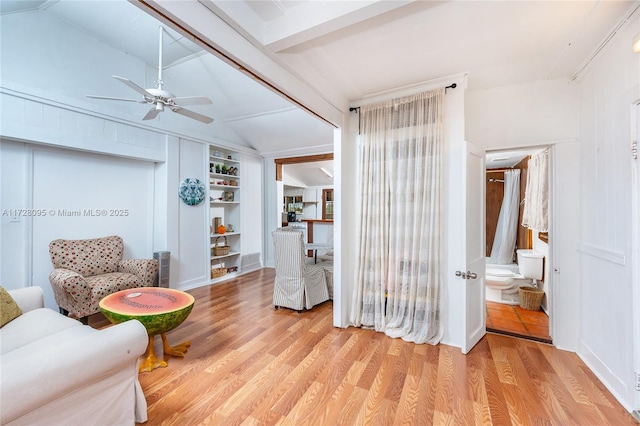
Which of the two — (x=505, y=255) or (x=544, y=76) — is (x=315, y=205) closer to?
(x=505, y=255)

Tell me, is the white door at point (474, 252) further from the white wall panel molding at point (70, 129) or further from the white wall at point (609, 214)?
the white wall panel molding at point (70, 129)

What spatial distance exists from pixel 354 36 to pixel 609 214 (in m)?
2.26

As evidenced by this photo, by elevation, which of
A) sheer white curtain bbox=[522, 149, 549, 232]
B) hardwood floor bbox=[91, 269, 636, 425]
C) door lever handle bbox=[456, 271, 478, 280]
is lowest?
hardwood floor bbox=[91, 269, 636, 425]

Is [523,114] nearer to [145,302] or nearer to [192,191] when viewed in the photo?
[145,302]

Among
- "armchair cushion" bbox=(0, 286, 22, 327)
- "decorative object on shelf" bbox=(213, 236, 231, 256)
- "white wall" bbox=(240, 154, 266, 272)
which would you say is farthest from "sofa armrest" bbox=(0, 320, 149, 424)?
"white wall" bbox=(240, 154, 266, 272)

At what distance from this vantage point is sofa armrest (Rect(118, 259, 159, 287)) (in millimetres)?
3443

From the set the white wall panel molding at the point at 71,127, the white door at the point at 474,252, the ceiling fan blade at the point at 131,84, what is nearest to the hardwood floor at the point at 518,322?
the white door at the point at 474,252

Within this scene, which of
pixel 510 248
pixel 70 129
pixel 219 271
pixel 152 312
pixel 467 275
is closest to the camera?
pixel 152 312

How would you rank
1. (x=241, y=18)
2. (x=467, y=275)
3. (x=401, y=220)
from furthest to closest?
(x=401, y=220) → (x=467, y=275) → (x=241, y=18)

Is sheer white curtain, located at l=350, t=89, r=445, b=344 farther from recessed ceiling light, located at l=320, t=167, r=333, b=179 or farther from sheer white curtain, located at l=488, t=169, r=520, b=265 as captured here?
recessed ceiling light, located at l=320, t=167, r=333, b=179

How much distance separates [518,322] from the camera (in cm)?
310

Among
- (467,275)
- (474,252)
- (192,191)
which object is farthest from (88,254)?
(474,252)

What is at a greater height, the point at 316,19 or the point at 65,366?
the point at 316,19

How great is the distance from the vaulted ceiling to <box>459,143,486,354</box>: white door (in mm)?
795
